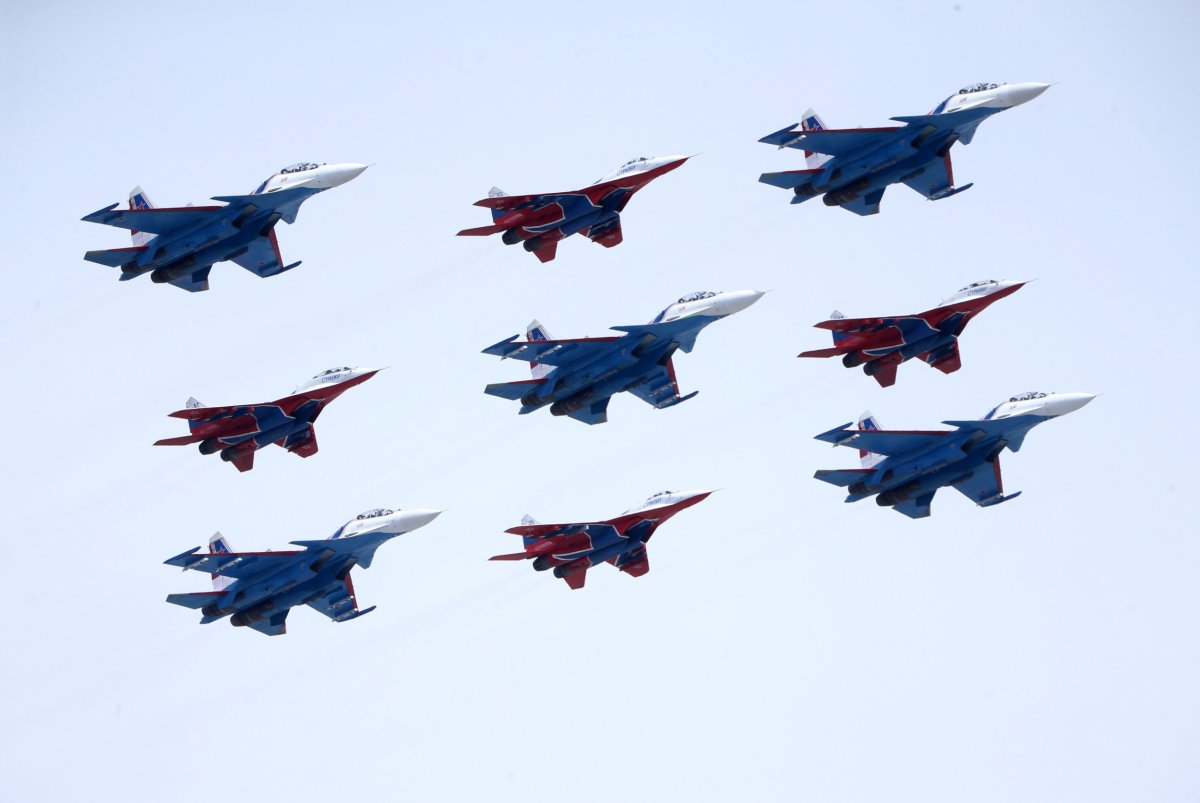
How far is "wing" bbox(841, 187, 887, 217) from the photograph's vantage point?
305 ft

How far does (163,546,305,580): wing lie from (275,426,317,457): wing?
15.3ft

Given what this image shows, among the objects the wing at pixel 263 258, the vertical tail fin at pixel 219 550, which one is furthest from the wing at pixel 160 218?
the vertical tail fin at pixel 219 550

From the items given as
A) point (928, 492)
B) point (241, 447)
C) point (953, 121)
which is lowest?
point (928, 492)

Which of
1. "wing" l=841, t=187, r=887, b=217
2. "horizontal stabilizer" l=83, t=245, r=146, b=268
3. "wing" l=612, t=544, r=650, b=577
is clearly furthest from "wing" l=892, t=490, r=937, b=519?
"horizontal stabilizer" l=83, t=245, r=146, b=268

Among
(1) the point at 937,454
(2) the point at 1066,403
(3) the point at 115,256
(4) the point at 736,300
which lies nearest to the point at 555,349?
(4) the point at 736,300

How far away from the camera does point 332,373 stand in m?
90.6

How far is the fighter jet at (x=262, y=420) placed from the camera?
293 feet

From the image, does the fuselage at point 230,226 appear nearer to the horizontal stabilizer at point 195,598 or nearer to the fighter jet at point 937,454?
the horizontal stabilizer at point 195,598

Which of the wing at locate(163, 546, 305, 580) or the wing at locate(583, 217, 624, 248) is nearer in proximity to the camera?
the wing at locate(163, 546, 305, 580)

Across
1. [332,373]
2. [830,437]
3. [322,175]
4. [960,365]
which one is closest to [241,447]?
[332,373]

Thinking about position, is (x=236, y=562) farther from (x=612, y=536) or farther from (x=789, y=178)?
(x=789, y=178)

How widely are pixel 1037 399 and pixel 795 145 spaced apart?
15372 mm

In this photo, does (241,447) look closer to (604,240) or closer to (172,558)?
(172,558)

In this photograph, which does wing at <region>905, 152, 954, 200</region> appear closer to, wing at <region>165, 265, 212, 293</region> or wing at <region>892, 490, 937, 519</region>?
wing at <region>892, 490, 937, 519</region>
